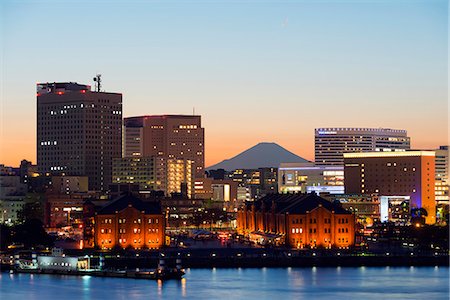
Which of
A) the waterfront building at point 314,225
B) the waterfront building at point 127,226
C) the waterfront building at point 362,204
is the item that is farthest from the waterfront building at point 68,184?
the waterfront building at point 314,225

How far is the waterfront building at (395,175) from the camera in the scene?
18100 cm

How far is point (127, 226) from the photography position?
337 ft

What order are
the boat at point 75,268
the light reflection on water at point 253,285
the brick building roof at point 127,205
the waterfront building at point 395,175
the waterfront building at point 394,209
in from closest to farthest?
the light reflection on water at point 253,285, the boat at point 75,268, the brick building roof at point 127,205, the waterfront building at point 394,209, the waterfront building at point 395,175

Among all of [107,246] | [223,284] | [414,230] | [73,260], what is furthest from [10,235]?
[414,230]

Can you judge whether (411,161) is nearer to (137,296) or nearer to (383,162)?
(383,162)

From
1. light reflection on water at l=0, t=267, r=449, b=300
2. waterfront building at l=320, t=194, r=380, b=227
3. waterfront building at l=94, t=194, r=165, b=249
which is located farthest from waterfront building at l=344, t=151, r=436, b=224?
light reflection on water at l=0, t=267, r=449, b=300

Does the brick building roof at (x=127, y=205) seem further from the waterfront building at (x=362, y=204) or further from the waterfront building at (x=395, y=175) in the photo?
the waterfront building at (x=395, y=175)

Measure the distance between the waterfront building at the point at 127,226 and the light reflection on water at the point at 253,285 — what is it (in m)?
11.2

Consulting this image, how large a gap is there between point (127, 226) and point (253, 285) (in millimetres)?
22360

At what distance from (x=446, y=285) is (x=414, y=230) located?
41.3m

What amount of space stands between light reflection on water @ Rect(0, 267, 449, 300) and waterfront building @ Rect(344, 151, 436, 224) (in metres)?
86.7

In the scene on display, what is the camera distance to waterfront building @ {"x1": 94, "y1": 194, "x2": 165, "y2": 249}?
10238 cm

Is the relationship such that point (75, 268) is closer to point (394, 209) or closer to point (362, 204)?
point (362, 204)

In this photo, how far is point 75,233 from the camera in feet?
424
